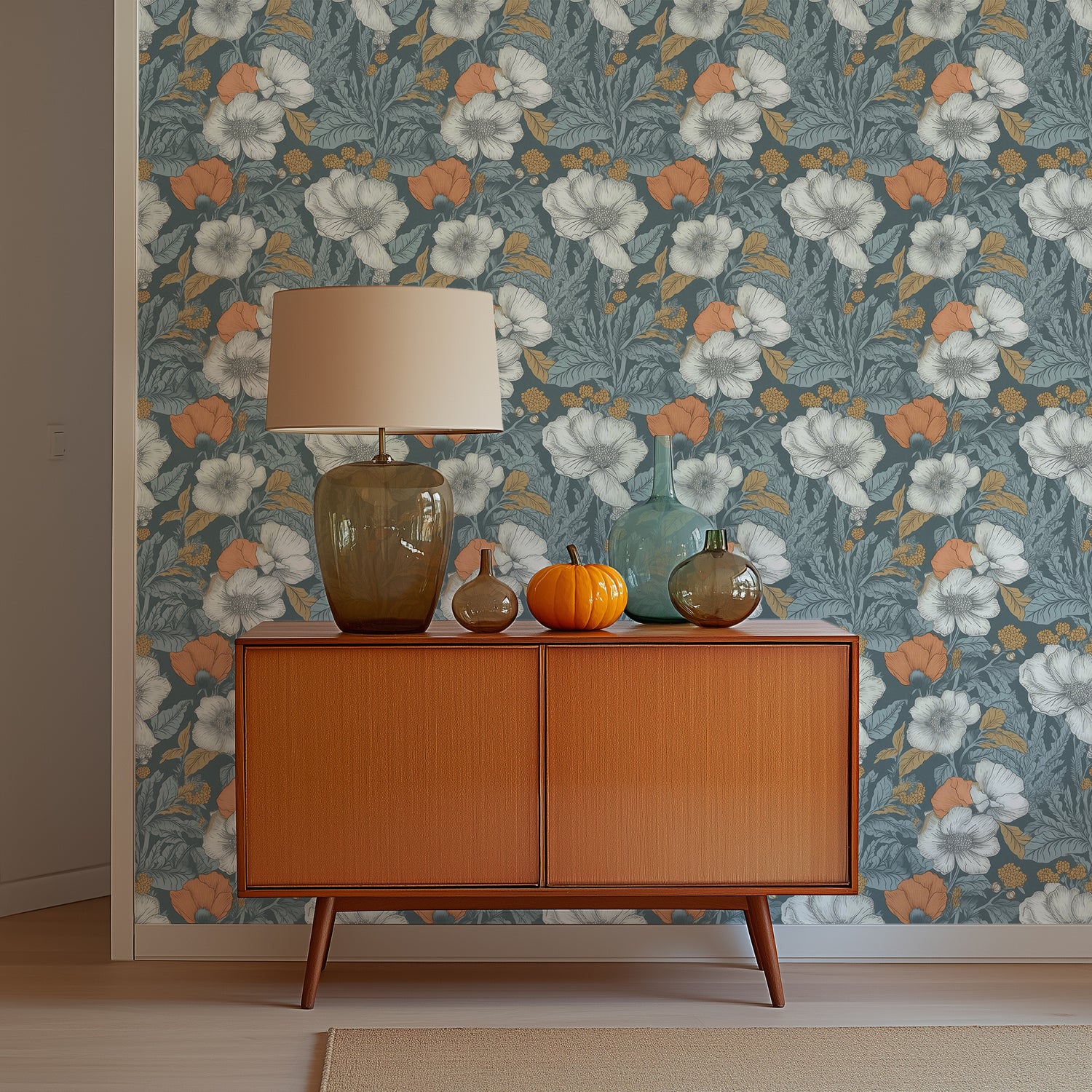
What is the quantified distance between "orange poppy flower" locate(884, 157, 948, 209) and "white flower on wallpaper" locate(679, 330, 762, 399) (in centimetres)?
47

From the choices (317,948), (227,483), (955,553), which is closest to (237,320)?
(227,483)

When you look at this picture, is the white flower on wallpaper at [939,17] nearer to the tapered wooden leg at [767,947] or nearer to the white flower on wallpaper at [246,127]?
the white flower on wallpaper at [246,127]

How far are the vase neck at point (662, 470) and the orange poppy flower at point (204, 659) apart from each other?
103 cm

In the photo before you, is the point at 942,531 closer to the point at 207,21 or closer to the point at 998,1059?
the point at 998,1059

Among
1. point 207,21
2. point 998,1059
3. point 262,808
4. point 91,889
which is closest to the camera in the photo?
point 998,1059

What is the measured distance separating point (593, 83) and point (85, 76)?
1.47m

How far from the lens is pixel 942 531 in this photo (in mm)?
2699

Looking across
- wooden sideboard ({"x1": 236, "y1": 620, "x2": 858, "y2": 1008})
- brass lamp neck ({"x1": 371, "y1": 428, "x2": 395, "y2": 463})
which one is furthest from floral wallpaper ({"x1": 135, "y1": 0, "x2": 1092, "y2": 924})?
wooden sideboard ({"x1": 236, "y1": 620, "x2": 858, "y2": 1008})

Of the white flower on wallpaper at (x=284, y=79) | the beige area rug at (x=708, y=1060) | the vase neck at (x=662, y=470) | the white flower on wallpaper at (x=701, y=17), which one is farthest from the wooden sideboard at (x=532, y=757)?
the white flower on wallpaper at (x=701, y=17)

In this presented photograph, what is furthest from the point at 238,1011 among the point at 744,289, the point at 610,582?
the point at 744,289

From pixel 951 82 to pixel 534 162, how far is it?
959mm

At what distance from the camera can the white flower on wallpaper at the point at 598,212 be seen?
269 centimetres

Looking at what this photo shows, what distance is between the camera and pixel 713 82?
2693 mm

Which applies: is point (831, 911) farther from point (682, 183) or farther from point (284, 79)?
point (284, 79)
